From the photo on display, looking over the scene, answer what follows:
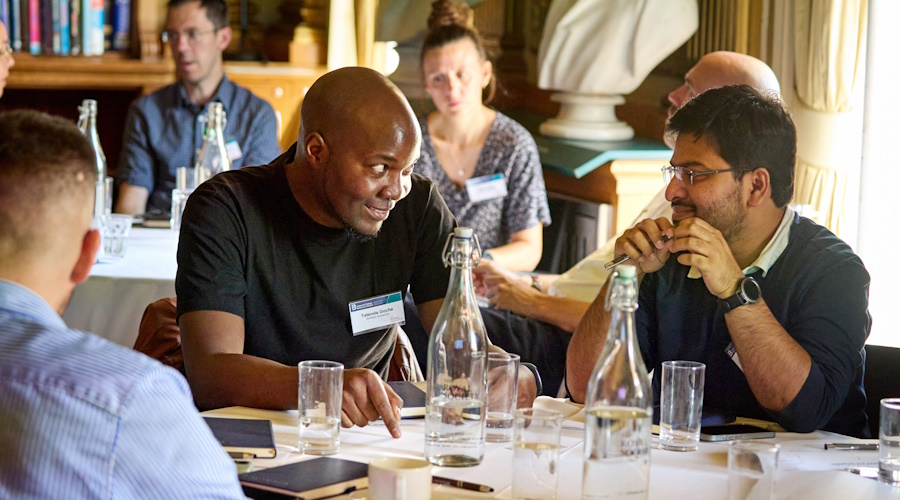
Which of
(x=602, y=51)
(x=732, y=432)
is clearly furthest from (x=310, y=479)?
(x=602, y=51)

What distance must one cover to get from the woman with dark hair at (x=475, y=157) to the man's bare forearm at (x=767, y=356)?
87.7 inches

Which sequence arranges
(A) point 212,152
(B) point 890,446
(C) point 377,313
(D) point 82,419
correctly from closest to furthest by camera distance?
(D) point 82,419 < (B) point 890,446 < (C) point 377,313 < (A) point 212,152

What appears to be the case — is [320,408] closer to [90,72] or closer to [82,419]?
[82,419]

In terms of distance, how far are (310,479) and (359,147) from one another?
881mm

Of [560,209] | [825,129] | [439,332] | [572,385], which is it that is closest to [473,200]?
[560,209]

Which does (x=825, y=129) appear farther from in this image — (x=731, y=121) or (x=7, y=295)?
(x=7, y=295)

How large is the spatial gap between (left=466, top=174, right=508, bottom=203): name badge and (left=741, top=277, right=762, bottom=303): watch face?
7.49 ft

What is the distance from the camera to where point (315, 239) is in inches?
84.9

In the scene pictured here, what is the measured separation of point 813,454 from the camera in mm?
1609

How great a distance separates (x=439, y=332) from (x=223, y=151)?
2.52 metres

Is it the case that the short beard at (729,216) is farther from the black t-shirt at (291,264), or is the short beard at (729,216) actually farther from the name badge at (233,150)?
the name badge at (233,150)

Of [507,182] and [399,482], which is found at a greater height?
[507,182]

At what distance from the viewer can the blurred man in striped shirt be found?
38.3 inches

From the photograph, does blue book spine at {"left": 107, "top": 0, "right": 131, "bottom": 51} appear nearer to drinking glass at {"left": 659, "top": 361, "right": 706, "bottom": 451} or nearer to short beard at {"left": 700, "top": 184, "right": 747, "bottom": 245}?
short beard at {"left": 700, "top": 184, "right": 747, "bottom": 245}
